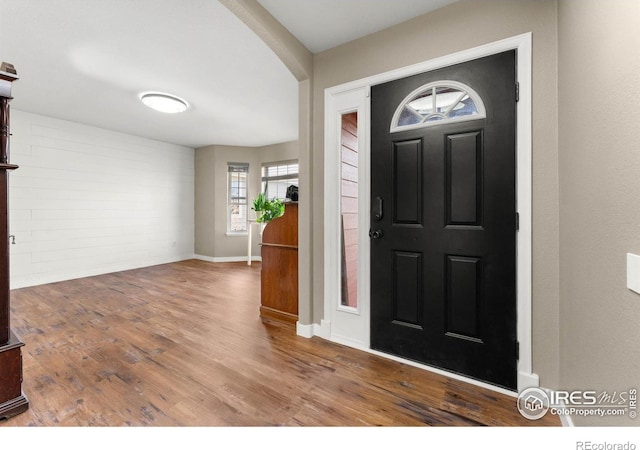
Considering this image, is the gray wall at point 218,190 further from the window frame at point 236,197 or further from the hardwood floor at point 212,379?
the hardwood floor at point 212,379

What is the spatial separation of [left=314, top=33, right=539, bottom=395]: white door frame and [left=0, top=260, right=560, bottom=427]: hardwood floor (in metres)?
0.18

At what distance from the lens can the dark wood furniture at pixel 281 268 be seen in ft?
9.32

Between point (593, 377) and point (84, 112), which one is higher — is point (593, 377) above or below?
below

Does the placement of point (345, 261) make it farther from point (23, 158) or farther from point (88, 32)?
point (23, 158)

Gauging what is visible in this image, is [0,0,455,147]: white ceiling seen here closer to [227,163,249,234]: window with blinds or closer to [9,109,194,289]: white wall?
[9,109,194,289]: white wall

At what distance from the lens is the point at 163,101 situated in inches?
144

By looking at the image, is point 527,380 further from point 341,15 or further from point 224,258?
point 224,258

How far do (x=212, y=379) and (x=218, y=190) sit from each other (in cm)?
536

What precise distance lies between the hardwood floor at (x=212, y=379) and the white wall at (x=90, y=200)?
73.1 inches

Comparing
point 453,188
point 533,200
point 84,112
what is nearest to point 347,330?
point 453,188

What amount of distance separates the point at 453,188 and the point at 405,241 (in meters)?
0.50

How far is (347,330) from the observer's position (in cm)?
238

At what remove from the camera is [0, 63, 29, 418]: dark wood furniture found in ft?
4.80

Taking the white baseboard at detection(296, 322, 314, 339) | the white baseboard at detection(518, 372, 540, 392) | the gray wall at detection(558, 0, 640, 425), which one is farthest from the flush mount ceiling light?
the white baseboard at detection(518, 372, 540, 392)
